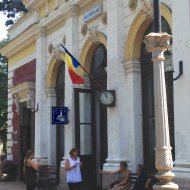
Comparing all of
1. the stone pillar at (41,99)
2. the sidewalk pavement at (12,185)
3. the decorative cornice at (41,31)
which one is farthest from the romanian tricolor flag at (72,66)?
the sidewalk pavement at (12,185)

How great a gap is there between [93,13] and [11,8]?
51.2 ft

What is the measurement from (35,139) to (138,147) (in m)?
6.81

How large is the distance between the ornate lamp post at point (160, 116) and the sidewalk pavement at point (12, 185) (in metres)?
11.0

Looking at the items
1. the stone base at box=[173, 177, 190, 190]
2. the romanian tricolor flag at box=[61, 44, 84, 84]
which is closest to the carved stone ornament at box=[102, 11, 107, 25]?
the romanian tricolor flag at box=[61, 44, 84, 84]

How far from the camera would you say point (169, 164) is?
6855 millimetres

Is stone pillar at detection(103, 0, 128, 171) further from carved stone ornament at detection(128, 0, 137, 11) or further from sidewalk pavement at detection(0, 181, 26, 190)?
sidewalk pavement at detection(0, 181, 26, 190)

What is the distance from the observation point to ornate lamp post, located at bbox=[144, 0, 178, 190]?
6836 mm

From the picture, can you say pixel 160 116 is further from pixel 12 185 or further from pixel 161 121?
pixel 12 185

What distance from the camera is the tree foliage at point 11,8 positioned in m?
28.5

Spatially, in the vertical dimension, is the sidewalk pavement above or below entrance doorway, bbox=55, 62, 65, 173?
below

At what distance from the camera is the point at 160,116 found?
23.1 ft

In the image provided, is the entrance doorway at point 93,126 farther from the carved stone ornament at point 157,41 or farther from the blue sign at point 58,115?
the carved stone ornament at point 157,41

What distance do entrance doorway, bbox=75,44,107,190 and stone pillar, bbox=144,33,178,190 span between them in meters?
6.94

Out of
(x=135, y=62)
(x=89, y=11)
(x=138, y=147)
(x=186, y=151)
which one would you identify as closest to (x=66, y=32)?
(x=89, y=11)
